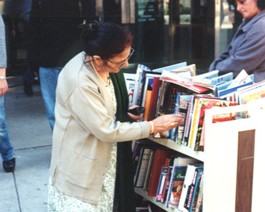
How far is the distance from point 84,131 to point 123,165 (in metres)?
0.39

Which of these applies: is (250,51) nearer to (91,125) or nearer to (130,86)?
(130,86)

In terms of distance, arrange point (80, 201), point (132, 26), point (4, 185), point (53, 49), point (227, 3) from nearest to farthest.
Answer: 1. point (80, 201)
2. point (4, 185)
3. point (53, 49)
4. point (132, 26)
5. point (227, 3)

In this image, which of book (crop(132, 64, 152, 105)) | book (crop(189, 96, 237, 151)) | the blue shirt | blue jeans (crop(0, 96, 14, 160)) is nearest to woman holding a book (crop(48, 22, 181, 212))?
book (crop(189, 96, 237, 151))

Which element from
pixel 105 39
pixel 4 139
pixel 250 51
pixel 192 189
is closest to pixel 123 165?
pixel 192 189

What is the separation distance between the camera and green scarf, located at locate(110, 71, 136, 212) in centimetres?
262

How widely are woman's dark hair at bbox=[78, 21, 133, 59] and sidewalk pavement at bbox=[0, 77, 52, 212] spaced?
1.78 meters

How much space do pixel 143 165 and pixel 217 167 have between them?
797 millimetres

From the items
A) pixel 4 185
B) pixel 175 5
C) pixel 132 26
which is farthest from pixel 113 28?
pixel 175 5

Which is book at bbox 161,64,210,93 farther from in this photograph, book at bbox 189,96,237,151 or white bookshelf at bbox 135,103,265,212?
white bookshelf at bbox 135,103,265,212

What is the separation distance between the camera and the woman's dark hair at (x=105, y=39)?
234 cm

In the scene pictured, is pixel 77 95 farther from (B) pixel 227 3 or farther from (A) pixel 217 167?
(B) pixel 227 3

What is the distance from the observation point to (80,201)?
2.46 m

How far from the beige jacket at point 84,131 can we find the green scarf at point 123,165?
0.12 m

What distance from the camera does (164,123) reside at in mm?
2490
